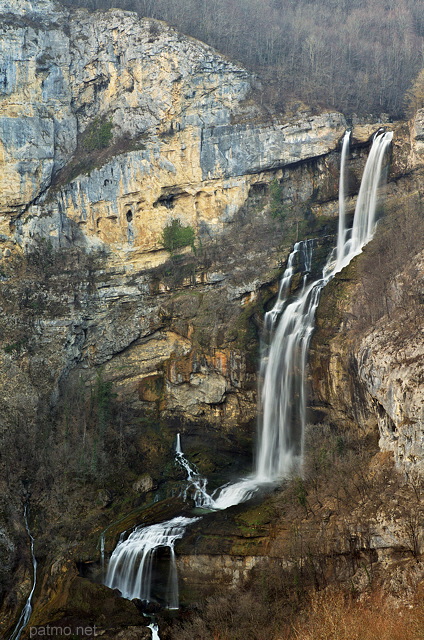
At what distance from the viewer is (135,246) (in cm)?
4759

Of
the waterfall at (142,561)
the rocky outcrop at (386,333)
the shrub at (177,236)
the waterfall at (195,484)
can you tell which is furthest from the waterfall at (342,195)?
the waterfall at (142,561)

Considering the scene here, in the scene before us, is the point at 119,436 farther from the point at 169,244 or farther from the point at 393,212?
the point at 393,212

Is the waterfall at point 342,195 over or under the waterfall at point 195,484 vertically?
over

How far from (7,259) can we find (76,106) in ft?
49.4

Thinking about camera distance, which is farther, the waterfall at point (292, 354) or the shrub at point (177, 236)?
the shrub at point (177, 236)

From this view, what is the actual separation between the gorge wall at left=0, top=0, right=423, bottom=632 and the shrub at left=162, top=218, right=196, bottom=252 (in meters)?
0.41

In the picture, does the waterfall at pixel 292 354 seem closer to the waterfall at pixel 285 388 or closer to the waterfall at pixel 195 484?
the waterfall at pixel 285 388

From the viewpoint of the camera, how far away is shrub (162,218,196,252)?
47.2 m

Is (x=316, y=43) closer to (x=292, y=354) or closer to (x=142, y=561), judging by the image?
(x=292, y=354)

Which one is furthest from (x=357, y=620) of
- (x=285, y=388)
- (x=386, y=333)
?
(x=285, y=388)

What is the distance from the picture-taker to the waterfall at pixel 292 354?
36500 mm

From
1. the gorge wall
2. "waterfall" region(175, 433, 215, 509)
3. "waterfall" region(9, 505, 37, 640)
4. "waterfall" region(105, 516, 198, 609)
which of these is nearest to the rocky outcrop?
the gorge wall

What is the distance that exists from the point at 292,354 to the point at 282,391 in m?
2.41

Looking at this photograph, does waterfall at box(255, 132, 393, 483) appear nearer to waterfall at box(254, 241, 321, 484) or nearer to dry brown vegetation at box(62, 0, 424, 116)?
waterfall at box(254, 241, 321, 484)
